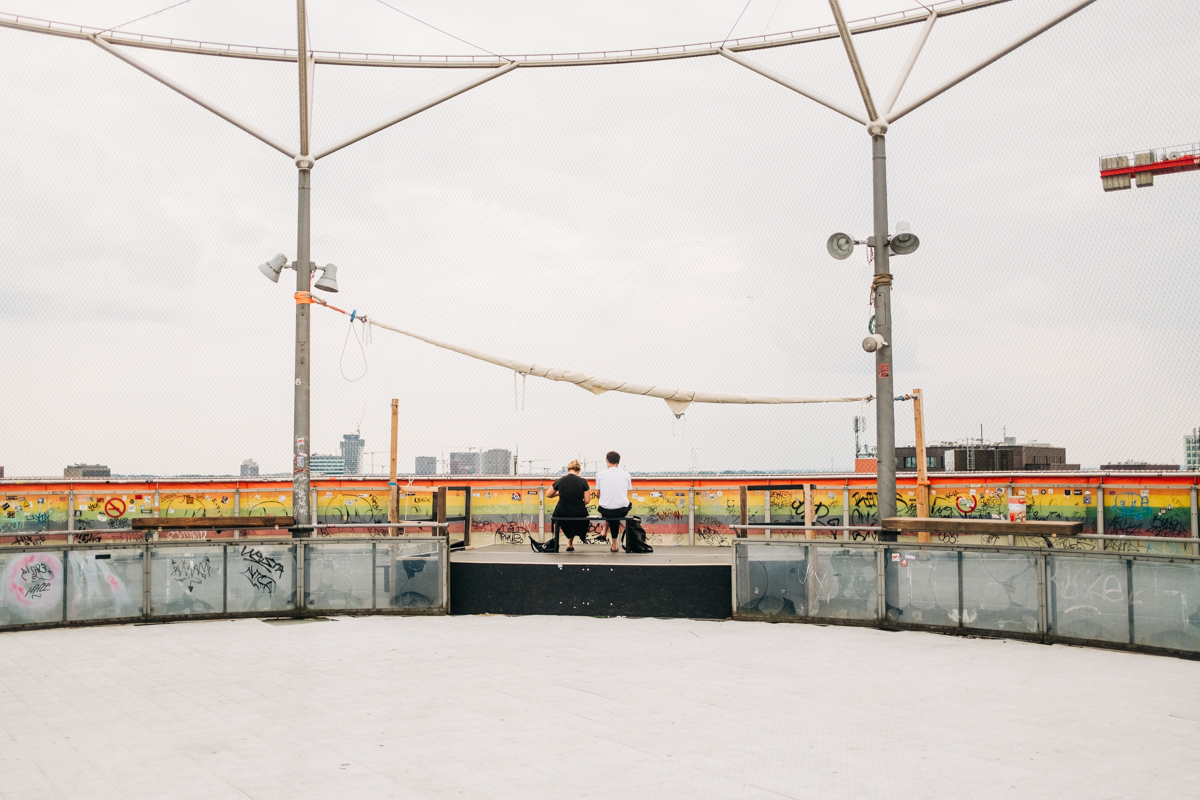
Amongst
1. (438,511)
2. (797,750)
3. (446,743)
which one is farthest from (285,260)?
(797,750)

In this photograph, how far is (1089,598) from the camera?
Answer: 35.9 feet

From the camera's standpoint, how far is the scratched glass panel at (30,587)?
12.9 m

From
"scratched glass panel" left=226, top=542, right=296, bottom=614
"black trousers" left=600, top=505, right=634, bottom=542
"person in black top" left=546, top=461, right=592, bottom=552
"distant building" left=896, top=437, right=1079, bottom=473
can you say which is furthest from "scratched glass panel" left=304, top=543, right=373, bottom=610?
"distant building" left=896, top=437, right=1079, bottom=473

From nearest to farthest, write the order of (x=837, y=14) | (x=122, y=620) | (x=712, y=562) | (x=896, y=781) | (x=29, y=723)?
(x=896, y=781), (x=29, y=723), (x=837, y=14), (x=122, y=620), (x=712, y=562)

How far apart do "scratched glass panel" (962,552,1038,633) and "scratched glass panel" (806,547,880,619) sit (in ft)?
3.84

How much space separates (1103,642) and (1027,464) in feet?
167

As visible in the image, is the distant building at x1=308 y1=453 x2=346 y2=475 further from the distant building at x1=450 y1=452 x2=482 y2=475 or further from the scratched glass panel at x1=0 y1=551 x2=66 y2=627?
the scratched glass panel at x1=0 y1=551 x2=66 y2=627

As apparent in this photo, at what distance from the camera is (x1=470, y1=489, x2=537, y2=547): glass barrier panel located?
66.0 feet

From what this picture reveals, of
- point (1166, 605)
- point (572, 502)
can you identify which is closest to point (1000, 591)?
point (1166, 605)

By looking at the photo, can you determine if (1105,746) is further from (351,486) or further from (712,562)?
(351,486)

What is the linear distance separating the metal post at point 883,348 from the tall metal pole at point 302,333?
790 centimetres

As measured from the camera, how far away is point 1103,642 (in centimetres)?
1080

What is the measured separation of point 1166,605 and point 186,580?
1224cm

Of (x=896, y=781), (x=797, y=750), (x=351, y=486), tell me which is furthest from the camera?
(x=351, y=486)
